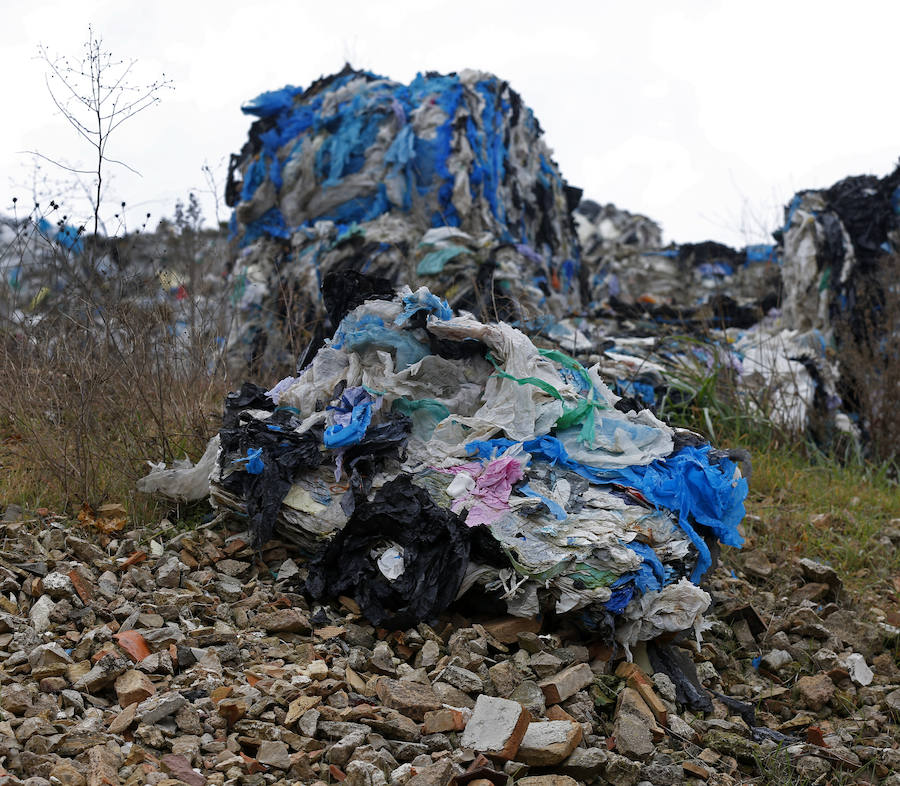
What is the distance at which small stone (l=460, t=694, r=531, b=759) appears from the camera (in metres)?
1.95

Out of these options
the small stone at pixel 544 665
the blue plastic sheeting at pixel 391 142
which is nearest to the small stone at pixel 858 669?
the small stone at pixel 544 665

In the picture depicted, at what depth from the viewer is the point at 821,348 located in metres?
6.14

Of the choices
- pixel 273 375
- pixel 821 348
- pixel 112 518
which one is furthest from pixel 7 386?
pixel 821 348

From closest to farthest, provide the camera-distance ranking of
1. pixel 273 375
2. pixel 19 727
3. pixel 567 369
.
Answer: pixel 19 727, pixel 567 369, pixel 273 375

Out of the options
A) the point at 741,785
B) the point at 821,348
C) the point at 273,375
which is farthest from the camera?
the point at 821,348

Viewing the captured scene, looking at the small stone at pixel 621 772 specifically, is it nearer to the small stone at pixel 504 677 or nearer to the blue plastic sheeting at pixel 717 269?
the small stone at pixel 504 677

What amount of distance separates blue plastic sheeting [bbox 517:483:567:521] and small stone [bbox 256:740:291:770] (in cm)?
→ 105

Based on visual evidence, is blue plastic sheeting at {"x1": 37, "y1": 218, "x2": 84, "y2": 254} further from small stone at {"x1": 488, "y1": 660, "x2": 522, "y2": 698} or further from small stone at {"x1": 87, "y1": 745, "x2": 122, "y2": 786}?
small stone at {"x1": 488, "y1": 660, "x2": 522, "y2": 698}

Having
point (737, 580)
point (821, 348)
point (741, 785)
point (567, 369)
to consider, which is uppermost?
point (821, 348)

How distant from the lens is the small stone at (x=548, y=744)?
1960mm

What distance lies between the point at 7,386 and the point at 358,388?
144 cm

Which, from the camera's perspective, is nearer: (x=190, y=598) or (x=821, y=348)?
(x=190, y=598)

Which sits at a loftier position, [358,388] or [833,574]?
[358,388]

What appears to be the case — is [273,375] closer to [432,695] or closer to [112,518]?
[112,518]
